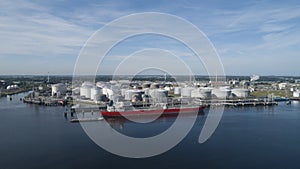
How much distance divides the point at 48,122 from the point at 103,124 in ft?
4.53

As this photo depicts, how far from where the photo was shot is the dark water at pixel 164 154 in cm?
365

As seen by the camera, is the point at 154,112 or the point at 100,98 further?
the point at 100,98

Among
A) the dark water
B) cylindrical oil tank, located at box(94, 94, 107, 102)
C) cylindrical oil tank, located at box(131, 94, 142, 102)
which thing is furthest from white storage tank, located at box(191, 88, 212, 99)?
the dark water

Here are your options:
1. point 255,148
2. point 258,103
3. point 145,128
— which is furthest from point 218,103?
point 255,148

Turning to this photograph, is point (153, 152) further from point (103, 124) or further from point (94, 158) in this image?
point (103, 124)

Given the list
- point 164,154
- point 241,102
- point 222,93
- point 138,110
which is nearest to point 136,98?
point 138,110

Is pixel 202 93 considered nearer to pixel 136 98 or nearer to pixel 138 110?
pixel 136 98

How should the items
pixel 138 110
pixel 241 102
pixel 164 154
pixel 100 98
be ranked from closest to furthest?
pixel 164 154
pixel 138 110
pixel 100 98
pixel 241 102

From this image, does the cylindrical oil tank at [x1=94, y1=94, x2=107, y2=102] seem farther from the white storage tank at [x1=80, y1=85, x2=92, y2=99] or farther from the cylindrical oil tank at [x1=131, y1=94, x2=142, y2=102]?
the white storage tank at [x1=80, y1=85, x2=92, y2=99]

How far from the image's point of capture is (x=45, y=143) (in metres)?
4.61

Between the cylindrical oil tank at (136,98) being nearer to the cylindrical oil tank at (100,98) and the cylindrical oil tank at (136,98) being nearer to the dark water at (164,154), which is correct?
the cylindrical oil tank at (100,98)

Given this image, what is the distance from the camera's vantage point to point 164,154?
407 cm

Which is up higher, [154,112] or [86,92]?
[86,92]

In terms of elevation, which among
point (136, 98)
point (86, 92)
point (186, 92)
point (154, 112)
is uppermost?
point (86, 92)
